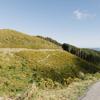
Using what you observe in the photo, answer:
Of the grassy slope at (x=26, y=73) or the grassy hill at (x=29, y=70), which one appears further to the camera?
the grassy hill at (x=29, y=70)

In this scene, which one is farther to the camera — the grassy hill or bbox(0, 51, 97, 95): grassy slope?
the grassy hill

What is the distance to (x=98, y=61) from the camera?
157 meters

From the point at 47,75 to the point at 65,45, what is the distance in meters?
118

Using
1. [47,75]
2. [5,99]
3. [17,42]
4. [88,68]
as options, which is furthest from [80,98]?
[17,42]

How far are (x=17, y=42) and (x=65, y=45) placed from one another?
→ 7906 centimetres

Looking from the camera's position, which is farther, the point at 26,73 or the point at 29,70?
the point at 29,70

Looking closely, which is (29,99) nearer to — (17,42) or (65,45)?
(17,42)

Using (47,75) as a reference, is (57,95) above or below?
above

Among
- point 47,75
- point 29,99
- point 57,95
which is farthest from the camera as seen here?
point 47,75

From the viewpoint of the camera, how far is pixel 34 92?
38.3ft

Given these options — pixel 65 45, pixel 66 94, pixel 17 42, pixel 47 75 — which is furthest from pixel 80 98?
pixel 65 45

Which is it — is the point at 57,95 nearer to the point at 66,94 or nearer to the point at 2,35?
the point at 66,94

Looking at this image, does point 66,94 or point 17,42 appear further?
point 17,42

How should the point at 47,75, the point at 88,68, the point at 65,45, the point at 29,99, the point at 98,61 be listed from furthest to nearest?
the point at 65,45 < the point at 98,61 < the point at 88,68 < the point at 47,75 < the point at 29,99
